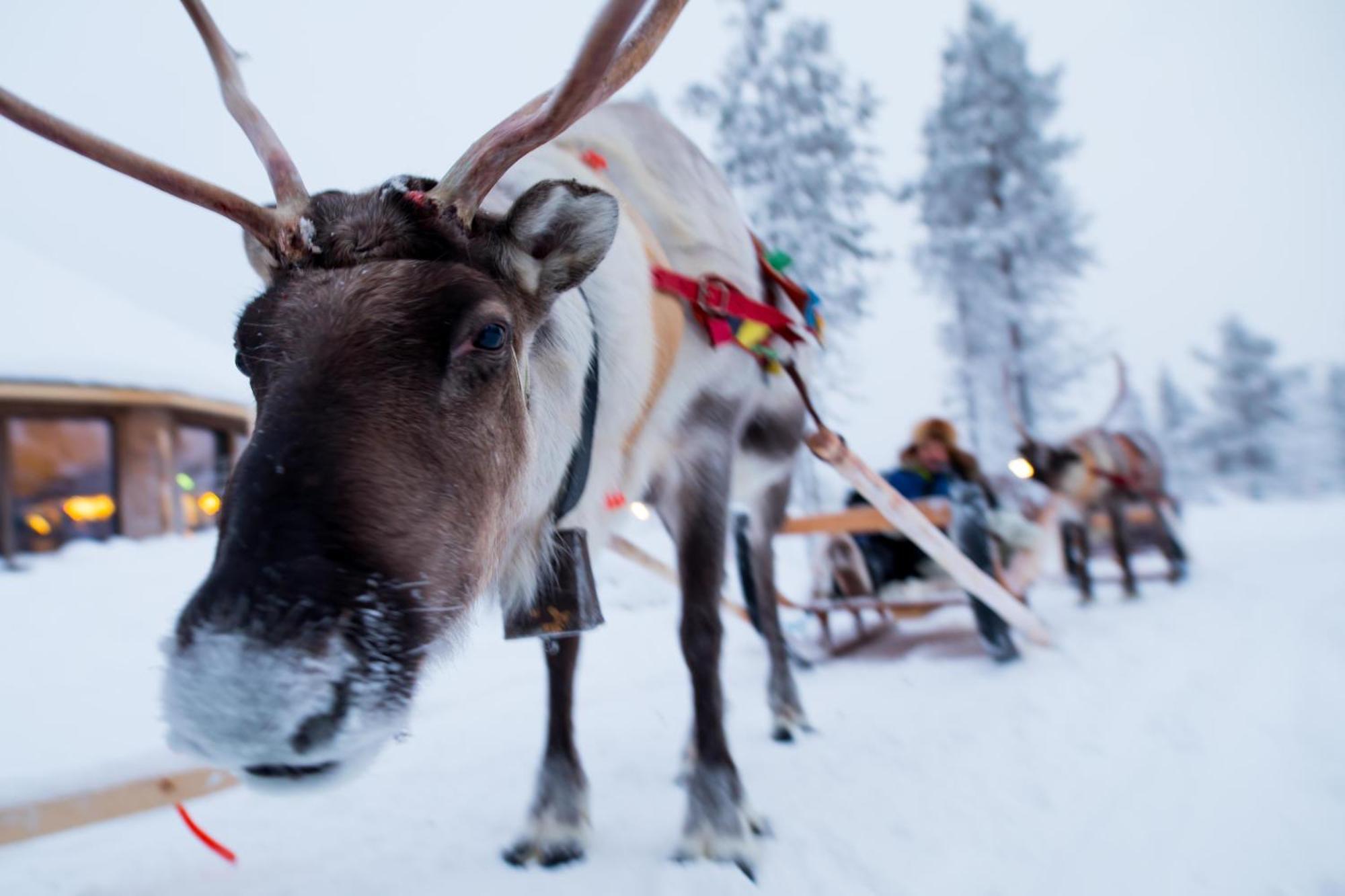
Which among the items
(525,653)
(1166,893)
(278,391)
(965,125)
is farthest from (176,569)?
(965,125)

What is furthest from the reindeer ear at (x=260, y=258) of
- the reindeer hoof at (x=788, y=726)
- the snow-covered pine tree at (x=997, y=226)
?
the snow-covered pine tree at (x=997, y=226)

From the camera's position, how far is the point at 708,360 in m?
2.81

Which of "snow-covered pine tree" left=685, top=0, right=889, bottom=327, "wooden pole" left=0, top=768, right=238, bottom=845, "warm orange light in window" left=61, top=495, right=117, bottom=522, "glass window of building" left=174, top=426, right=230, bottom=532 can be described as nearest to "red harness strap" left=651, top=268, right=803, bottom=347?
"wooden pole" left=0, top=768, right=238, bottom=845

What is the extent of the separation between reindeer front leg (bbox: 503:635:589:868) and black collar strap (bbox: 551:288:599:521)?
0.62 m

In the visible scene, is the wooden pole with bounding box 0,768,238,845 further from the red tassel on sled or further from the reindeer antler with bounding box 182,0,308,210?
the reindeer antler with bounding box 182,0,308,210

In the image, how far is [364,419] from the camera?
4.50ft

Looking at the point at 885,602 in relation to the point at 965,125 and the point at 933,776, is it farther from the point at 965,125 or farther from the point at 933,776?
the point at 965,125

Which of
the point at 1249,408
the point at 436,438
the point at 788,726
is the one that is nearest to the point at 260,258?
the point at 436,438

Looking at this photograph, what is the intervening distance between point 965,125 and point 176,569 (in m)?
20.0

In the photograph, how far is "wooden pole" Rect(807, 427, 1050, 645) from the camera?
333cm

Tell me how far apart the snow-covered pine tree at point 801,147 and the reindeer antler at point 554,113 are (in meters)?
12.9

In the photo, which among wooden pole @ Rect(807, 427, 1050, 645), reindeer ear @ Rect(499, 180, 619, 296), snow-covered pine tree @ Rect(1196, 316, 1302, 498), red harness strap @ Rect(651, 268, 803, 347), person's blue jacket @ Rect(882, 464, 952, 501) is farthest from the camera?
snow-covered pine tree @ Rect(1196, 316, 1302, 498)

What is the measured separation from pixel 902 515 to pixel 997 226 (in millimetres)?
17751

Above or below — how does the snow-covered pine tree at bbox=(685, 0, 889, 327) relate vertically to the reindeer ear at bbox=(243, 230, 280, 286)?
above
